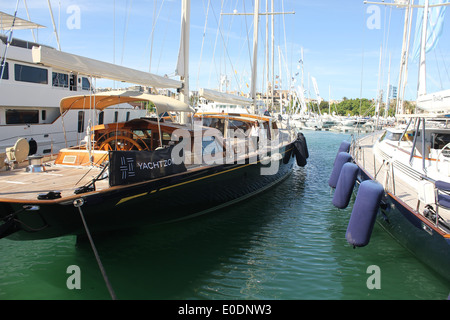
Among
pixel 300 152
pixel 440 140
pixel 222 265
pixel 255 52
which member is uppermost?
pixel 255 52

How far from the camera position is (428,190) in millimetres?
5605

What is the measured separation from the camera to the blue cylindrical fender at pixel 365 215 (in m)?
5.95

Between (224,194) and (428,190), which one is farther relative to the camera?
(224,194)

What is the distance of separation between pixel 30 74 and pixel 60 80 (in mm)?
1459

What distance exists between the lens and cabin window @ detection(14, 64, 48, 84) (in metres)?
12.2

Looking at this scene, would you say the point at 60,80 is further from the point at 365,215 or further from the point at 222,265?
the point at 365,215

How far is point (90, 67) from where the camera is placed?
607 cm

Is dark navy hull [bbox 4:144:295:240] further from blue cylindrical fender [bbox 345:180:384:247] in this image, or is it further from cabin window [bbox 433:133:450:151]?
cabin window [bbox 433:133:450:151]

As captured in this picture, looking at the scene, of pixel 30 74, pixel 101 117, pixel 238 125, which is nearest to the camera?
pixel 238 125

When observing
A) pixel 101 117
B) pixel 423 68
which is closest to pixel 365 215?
pixel 423 68

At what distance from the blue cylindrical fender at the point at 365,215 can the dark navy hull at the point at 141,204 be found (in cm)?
323
